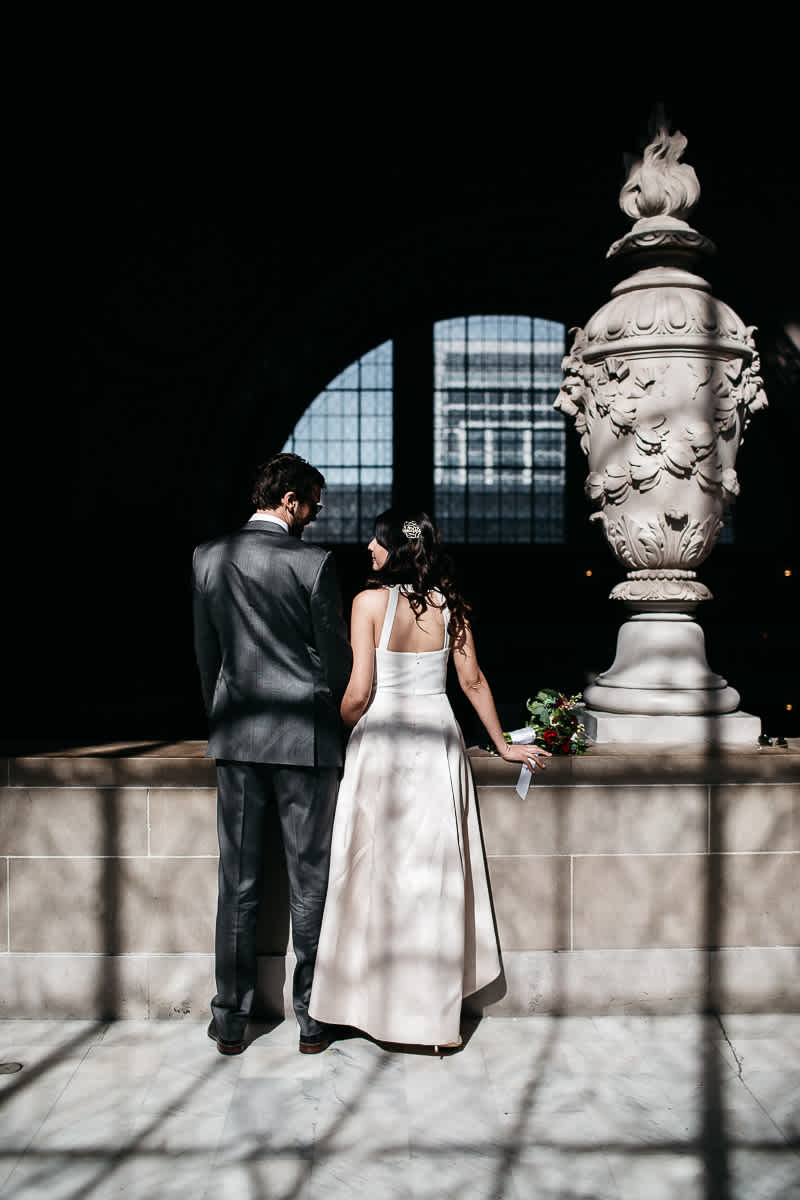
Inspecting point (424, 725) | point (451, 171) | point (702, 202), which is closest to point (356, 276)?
point (451, 171)

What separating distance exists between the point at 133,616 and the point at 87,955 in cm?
897

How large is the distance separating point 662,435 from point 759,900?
167 cm

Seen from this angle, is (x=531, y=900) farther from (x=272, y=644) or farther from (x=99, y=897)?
(x=99, y=897)

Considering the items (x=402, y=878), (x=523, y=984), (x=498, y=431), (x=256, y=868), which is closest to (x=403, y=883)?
(x=402, y=878)

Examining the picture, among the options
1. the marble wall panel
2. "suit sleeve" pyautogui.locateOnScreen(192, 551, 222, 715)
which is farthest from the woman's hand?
the marble wall panel

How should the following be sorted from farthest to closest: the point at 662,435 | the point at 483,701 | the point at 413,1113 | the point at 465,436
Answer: the point at 465,436
the point at 662,435
the point at 483,701
the point at 413,1113

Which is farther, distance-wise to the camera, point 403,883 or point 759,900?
point 759,900

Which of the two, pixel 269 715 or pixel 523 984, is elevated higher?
pixel 269 715

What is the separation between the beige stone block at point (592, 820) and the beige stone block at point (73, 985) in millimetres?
1311

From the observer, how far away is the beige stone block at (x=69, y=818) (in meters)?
3.51

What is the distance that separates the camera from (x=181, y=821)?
3.52 meters

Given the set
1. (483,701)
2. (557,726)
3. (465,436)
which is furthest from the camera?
(465,436)

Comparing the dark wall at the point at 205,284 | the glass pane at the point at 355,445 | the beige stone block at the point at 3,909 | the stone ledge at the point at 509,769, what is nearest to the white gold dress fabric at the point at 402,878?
the stone ledge at the point at 509,769

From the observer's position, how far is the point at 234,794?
3201 mm
